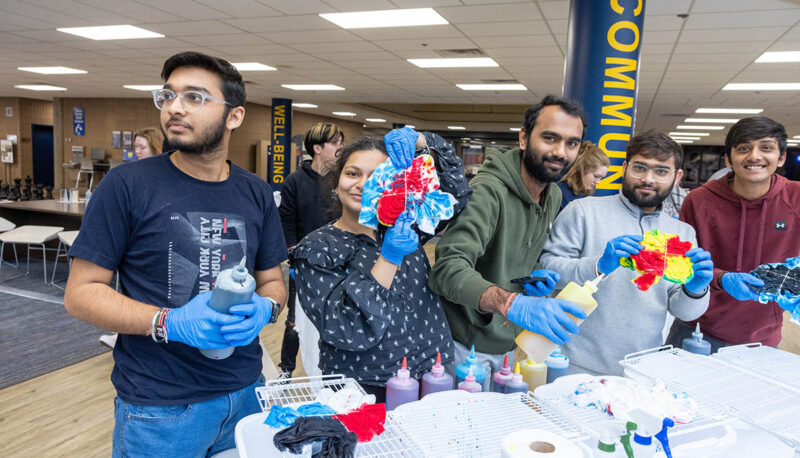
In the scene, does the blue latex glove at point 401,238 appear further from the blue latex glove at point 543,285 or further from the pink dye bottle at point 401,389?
the blue latex glove at point 543,285

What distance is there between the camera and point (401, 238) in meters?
1.38

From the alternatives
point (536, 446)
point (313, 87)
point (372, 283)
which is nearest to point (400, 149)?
point (372, 283)

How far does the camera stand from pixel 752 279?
1.82 metres

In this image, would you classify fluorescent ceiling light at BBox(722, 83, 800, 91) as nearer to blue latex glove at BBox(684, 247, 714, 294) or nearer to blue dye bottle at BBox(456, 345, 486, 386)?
blue latex glove at BBox(684, 247, 714, 294)

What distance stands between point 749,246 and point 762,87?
812 cm

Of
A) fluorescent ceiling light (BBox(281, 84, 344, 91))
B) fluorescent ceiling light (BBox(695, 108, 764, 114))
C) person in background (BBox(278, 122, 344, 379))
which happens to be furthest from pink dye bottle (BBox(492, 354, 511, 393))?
fluorescent ceiling light (BBox(695, 108, 764, 114))

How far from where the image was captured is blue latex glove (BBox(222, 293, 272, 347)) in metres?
1.29

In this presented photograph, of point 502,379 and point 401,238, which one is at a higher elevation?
point 401,238

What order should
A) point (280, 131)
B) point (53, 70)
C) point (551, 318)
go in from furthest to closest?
1. point (280, 131)
2. point (53, 70)
3. point (551, 318)

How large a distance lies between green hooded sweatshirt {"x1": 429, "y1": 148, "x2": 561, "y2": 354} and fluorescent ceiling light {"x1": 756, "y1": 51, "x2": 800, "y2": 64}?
243 inches

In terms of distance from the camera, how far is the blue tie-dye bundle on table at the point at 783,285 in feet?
5.47

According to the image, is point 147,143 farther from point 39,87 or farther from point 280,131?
point 39,87

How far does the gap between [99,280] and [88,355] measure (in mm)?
3439

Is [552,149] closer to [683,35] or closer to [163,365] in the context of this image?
[163,365]
